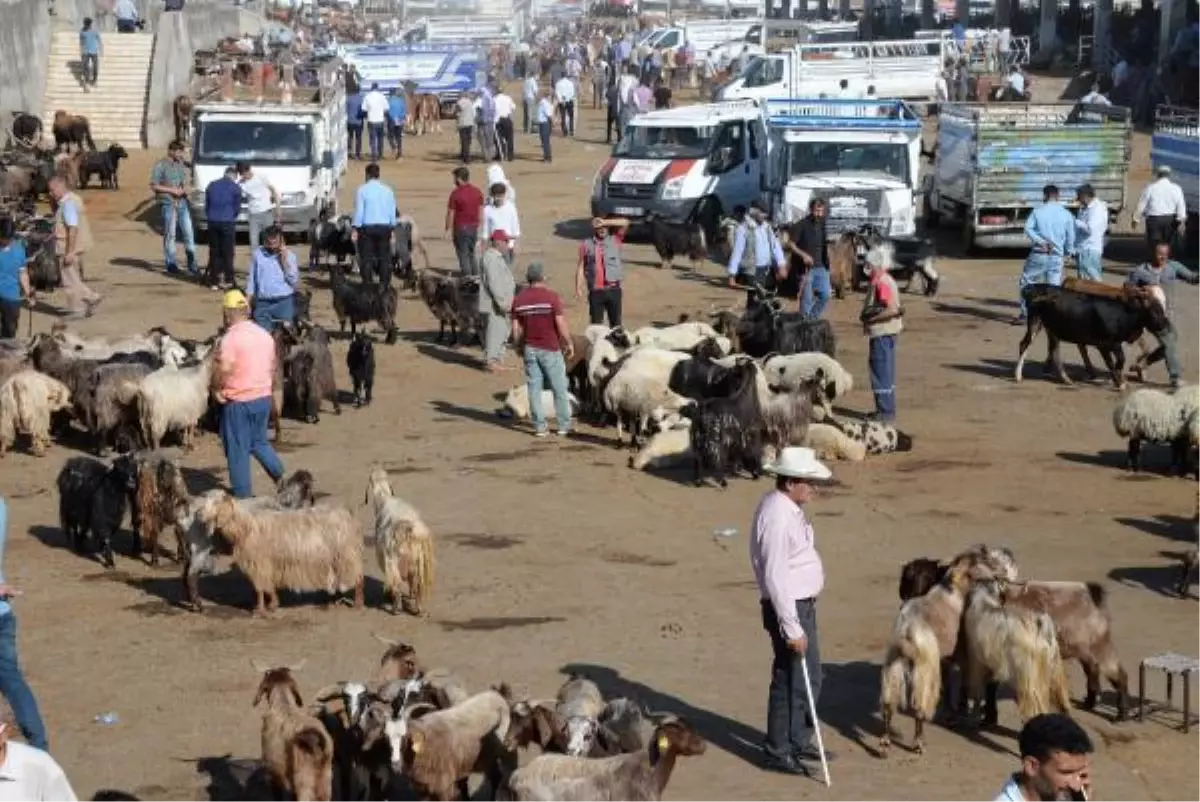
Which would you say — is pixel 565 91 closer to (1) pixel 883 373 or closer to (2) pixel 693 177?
(2) pixel 693 177

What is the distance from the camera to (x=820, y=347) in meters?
19.7

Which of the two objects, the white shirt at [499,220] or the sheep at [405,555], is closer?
the sheep at [405,555]

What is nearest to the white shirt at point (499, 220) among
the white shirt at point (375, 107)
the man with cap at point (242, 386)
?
the man with cap at point (242, 386)

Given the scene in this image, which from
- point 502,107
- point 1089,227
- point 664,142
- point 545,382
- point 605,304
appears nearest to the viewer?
point 545,382

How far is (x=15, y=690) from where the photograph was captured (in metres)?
9.53

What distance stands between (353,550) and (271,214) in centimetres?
1434

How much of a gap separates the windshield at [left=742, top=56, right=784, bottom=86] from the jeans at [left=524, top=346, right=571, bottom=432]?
92.5 ft

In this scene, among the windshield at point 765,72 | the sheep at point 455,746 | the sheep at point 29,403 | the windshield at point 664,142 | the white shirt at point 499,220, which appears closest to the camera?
the sheep at point 455,746

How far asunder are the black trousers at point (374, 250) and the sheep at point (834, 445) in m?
8.04

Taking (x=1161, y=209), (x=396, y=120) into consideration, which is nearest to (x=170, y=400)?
(x=1161, y=209)

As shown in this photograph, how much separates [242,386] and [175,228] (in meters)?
13.5

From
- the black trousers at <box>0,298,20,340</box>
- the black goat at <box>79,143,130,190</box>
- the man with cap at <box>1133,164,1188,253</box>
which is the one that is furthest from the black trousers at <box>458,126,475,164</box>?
the black trousers at <box>0,298,20,340</box>

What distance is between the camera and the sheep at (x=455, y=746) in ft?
30.1

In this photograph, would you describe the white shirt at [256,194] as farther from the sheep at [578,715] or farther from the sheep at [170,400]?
the sheep at [578,715]
